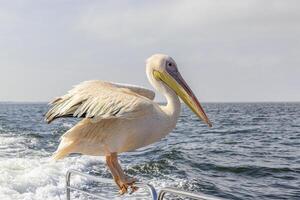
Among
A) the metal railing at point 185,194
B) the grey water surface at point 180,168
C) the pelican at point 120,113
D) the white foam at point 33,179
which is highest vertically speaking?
the pelican at point 120,113

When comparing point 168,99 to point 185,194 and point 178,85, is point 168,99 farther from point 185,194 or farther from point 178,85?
point 185,194

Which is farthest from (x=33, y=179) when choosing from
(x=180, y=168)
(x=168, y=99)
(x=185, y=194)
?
(x=185, y=194)

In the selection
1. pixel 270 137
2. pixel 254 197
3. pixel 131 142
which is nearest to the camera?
pixel 131 142

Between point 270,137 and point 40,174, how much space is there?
1473 centimetres

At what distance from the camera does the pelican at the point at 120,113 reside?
282 cm

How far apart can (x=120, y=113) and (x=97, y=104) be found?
0.15 meters

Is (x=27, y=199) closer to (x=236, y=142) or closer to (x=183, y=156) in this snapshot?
(x=183, y=156)

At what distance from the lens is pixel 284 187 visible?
1099 centimetres

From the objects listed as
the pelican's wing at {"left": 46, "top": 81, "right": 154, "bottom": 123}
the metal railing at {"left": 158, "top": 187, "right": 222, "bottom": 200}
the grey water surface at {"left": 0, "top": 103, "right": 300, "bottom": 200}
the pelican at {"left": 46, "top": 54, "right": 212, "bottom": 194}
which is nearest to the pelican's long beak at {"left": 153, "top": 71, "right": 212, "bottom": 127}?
the pelican at {"left": 46, "top": 54, "right": 212, "bottom": 194}

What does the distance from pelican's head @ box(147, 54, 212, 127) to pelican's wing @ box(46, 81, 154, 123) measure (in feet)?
0.72

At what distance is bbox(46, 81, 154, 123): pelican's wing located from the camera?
110 inches

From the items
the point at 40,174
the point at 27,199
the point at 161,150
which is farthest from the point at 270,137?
the point at 27,199

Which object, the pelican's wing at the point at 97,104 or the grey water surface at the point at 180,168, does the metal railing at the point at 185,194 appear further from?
the grey water surface at the point at 180,168

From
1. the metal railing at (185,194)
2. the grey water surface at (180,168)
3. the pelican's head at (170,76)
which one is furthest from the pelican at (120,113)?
the grey water surface at (180,168)
